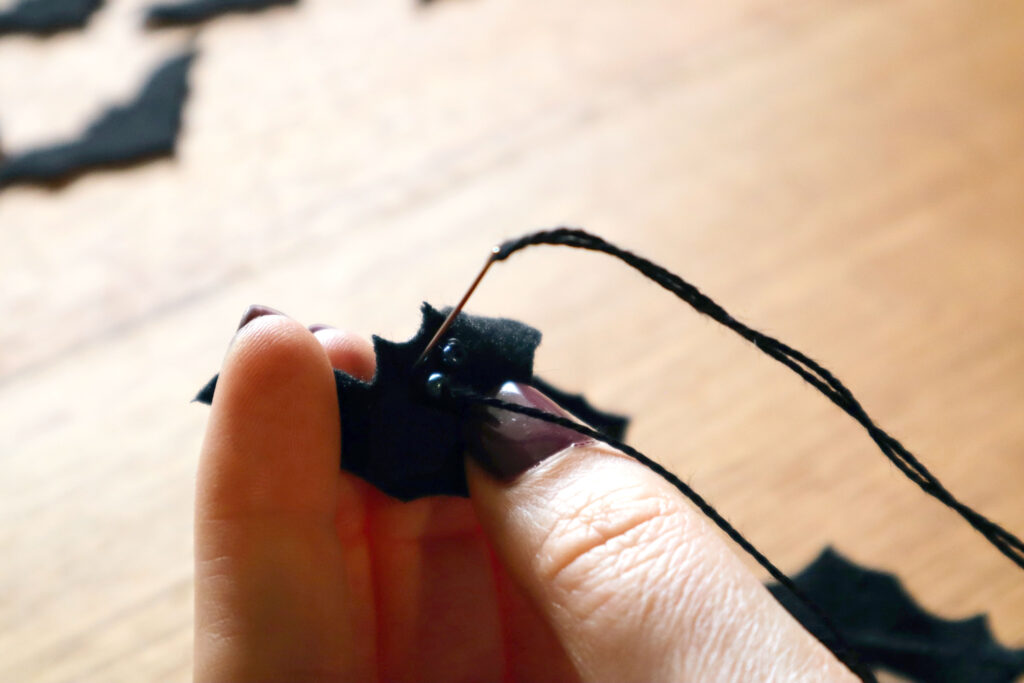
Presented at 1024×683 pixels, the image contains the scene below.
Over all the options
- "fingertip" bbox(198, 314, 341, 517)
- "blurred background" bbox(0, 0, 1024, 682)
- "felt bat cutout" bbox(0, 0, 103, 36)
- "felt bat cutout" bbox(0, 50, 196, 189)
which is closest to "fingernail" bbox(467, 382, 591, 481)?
"fingertip" bbox(198, 314, 341, 517)

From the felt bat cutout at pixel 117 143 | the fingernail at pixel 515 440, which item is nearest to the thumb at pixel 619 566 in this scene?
the fingernail at pixel 515 440

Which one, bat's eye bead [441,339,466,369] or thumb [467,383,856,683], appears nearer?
thumb [467,383,856,683]

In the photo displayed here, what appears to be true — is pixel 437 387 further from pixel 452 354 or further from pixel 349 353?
pixel 349 353

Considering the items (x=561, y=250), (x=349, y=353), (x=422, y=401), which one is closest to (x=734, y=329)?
(x=422, y=401)

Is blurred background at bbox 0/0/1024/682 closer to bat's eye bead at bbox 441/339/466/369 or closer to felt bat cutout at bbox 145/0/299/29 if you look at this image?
felt bat cutout at bbox 145/0/299/29

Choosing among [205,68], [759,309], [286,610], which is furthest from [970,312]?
[205,68]

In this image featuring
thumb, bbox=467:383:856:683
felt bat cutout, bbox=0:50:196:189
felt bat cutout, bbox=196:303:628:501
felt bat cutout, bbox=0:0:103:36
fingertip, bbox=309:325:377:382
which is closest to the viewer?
thumb, bbox=467:383:856:683
